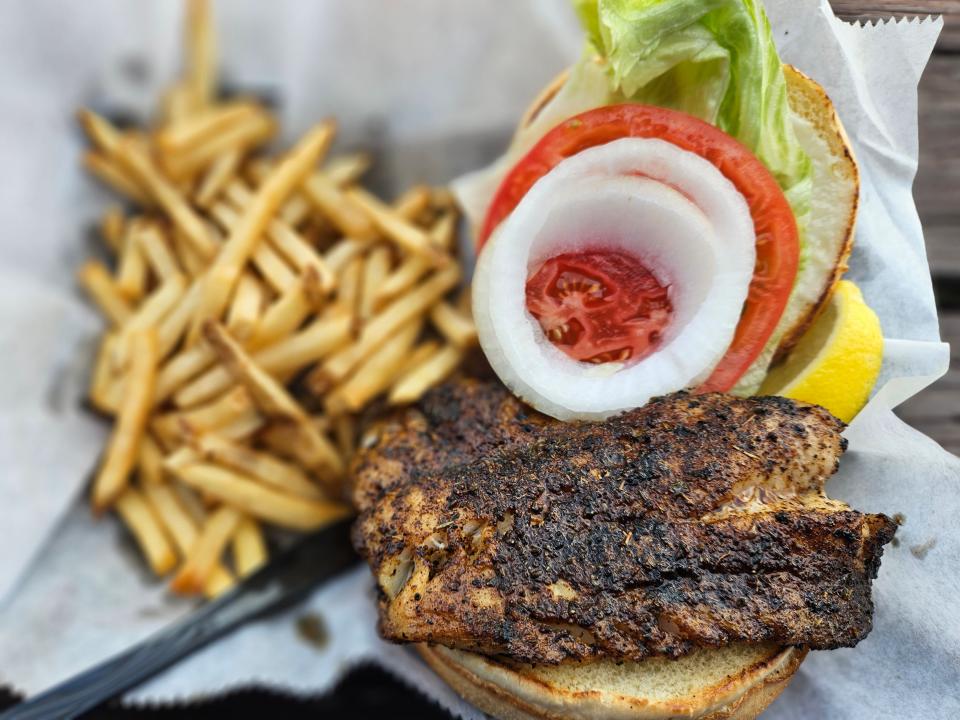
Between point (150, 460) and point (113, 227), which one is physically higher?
point (113, 227)

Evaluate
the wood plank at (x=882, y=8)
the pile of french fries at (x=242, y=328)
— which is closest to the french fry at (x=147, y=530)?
the pile of french fries at (x=242, y=328)

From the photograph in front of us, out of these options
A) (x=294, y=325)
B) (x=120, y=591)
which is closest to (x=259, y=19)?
(x=294, y=325)

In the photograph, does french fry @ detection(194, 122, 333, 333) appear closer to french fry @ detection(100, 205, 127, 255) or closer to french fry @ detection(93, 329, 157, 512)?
french fry @ detection(93, 329, 157, 512)

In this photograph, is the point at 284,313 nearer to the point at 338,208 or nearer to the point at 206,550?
the point at 338,208

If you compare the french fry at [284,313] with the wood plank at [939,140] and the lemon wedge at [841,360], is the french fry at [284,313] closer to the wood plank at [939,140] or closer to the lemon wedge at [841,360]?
the lemon wedge at [841,360]

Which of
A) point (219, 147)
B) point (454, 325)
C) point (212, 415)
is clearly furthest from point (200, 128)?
point (454, 325)

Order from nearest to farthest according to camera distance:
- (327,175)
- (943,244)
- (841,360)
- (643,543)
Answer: (643,543)
(841,360)
(943,244)
(327,175)

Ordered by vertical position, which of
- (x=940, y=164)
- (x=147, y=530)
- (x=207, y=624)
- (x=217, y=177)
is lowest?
(x=207, y=624)
